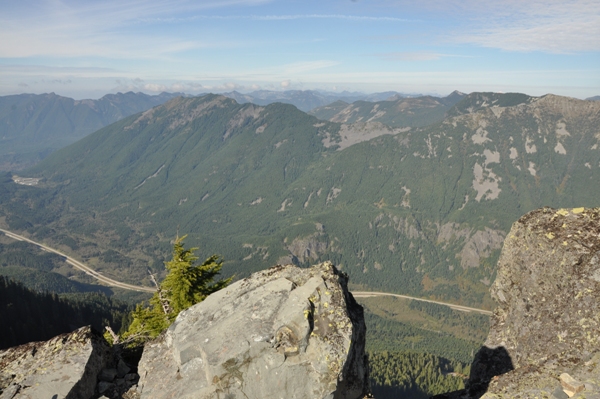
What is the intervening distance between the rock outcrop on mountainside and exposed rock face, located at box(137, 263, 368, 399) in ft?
24.8

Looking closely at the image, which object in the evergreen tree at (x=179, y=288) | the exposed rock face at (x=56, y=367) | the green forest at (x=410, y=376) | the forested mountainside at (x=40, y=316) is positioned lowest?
the green forest at (x=410, y=376)

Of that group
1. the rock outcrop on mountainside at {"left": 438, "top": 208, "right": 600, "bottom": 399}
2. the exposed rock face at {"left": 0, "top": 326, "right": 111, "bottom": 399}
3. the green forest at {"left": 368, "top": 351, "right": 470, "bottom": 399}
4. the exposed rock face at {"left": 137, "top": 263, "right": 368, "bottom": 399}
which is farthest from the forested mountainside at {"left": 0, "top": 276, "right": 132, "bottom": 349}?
the rock outcrop on mountainside at {"left": 438, "top": 208, "right": 600, "bottom": 399}

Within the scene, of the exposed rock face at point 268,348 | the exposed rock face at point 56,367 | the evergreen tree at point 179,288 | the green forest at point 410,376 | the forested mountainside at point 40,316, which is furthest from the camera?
the green forest at point 410,376

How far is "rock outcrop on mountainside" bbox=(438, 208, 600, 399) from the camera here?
55.5 feet

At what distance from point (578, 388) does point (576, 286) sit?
22.0ft

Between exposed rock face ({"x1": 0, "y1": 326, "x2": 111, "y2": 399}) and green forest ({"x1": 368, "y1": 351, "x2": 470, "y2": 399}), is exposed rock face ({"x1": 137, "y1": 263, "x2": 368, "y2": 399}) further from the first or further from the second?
green forest ({"x1": 368, "y1": 351, "x2": 470, "y2": 399})

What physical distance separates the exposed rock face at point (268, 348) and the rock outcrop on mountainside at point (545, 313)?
7.57m

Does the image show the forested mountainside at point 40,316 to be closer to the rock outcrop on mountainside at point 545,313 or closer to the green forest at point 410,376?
the green forest at point 410,376

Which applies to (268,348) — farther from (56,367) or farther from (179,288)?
(179,288)

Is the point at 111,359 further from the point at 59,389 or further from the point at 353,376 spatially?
the point at 353,376

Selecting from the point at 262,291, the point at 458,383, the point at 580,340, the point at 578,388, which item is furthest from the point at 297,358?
the point at 458,383

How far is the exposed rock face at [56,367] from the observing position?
15406mm

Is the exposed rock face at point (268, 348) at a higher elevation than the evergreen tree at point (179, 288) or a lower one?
higher

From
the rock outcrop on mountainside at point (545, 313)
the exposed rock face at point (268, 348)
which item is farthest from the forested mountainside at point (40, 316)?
the rock outcrop on mountainside at point (545, 313)
